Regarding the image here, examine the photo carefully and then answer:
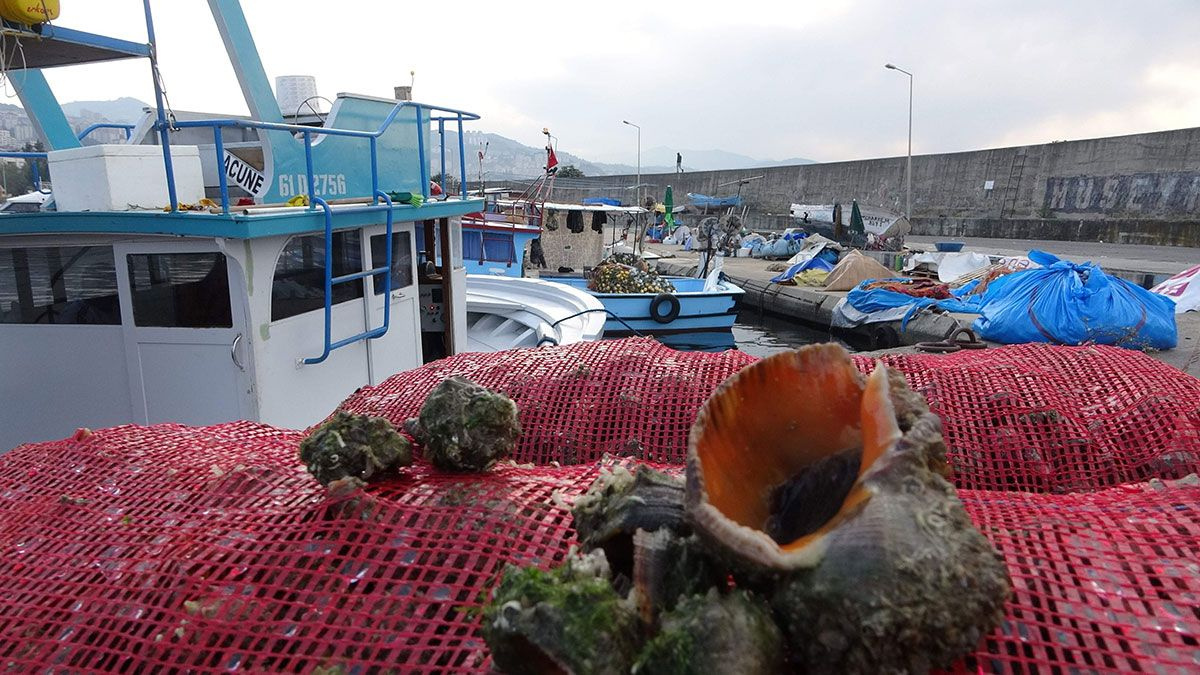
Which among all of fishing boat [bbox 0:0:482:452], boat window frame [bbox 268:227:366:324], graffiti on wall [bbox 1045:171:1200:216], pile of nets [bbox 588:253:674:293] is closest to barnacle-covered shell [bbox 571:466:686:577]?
fishing boat [bbox 0:0:482:452]

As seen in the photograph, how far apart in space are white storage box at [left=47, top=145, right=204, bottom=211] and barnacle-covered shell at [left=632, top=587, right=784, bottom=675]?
517 cm

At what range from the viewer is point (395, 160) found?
23.3 ft

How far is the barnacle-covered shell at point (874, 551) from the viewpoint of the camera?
54.4 inches

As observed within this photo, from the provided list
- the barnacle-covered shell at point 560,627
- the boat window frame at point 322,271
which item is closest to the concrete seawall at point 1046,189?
the boat window frame at point 322,271

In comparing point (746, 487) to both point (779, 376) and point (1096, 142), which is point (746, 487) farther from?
point (1096, 142)

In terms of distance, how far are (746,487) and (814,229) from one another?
30.0m

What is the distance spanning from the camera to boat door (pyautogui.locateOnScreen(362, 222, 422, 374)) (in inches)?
261

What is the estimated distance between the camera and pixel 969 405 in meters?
3.45

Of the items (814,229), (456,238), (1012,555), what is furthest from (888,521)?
(814,229)

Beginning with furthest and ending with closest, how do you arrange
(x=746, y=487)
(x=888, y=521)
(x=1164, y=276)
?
(x=1164, y=276)
(x=746, y=487)
(x=888, y=521)

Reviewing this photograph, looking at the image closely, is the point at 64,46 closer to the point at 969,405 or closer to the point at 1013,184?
the point at 969,405

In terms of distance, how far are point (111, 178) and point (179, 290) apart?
0.87 meters

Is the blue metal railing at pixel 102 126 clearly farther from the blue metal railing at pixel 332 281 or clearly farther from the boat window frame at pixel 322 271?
the blue metal railing at pixel 332 281

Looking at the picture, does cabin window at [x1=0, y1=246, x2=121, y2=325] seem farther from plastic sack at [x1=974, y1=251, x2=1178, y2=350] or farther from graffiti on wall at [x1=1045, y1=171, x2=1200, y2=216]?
graffiti on wall at [x1=1045, y1=171, x2=1200, y2=216]
